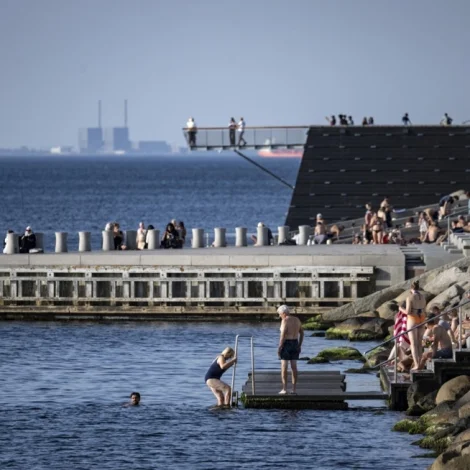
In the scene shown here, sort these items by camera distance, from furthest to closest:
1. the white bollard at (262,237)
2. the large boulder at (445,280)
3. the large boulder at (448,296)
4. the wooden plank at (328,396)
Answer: the white bollard at (262,237) < the large boulder at (445,280) < the large boulder at (448,296) < the wooden plank at (328,396)

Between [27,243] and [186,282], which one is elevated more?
[27,243]

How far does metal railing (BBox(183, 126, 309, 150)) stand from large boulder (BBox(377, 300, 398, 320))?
114 ft

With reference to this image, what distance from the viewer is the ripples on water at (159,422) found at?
28.8m

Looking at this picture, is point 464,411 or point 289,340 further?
point 289,340

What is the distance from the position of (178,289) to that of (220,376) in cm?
1526

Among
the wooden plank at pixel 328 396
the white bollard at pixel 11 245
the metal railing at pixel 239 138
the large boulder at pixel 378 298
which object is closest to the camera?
the wooden plank at pixel 328 396

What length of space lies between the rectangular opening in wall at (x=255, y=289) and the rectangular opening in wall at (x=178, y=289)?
1.83 meters

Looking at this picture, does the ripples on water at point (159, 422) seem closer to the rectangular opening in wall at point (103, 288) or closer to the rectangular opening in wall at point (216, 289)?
the rectangular opening in wall at point (216, 289)

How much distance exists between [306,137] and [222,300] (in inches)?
1187

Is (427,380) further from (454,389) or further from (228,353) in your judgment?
(228,353)

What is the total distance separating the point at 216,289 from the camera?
156ft

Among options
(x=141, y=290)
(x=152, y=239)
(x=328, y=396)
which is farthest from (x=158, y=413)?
(x=152, y=239)

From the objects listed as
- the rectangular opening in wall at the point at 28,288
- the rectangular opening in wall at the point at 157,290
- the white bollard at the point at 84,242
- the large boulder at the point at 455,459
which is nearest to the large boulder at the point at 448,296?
the rectangular opening in wall at the point at 157,290

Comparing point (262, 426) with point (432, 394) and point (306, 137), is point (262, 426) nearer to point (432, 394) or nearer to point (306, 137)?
point (432, 394)
